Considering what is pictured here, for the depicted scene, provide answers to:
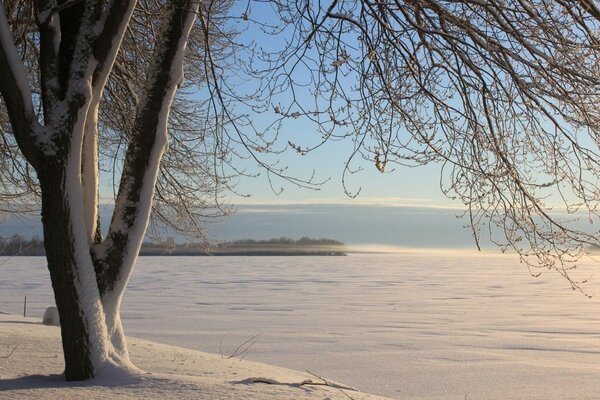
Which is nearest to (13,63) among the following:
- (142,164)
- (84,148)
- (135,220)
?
(84,148)

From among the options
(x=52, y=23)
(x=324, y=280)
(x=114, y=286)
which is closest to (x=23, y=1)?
(x=52, y=23)

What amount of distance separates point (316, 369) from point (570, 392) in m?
2.60

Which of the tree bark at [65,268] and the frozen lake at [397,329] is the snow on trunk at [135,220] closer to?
the tree bark at [65,268]

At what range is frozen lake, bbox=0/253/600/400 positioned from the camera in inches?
283

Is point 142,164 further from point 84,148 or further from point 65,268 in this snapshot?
point 65,268

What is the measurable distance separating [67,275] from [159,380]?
0.98 m

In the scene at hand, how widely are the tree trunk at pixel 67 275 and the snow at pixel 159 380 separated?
20cm

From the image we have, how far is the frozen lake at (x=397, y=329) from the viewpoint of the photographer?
7188 millimetres

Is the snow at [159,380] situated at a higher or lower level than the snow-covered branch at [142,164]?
lower

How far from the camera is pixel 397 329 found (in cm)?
1062

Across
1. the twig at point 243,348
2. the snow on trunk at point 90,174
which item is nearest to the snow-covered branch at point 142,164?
the snow on trunk at point 90,174

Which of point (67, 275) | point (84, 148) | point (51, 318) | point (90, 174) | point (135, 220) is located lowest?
point (51, 318)

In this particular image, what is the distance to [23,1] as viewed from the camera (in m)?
7.50

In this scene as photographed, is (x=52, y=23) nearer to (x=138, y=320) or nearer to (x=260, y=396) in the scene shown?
(x=260, y=396)
